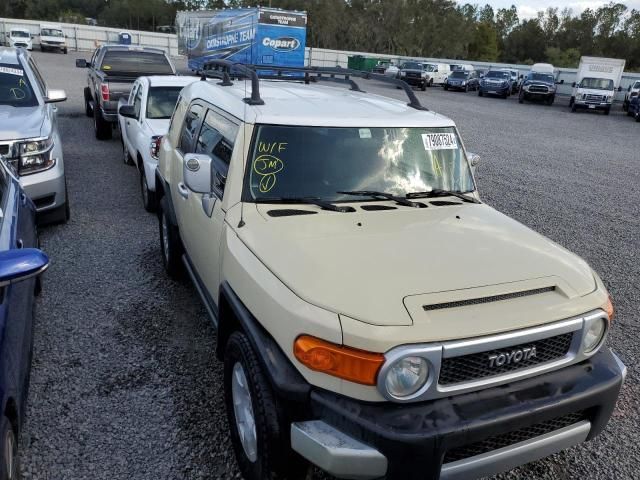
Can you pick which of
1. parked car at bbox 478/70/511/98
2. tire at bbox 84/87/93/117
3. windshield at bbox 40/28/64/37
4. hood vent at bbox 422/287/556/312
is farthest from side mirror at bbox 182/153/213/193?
windshield at bbox 40/28/64/37

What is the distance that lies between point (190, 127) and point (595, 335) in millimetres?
3314

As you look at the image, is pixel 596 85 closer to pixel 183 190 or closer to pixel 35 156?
pixel 35 156

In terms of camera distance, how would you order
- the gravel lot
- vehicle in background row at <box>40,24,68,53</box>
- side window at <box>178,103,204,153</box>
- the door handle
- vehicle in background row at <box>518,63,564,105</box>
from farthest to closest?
vehicle in background row at <box>40,24,68,53</box>, vehicle in background row at <box>518,63,564,105</box>, side window at <box>178,103,204,153</box>, the door handle, the gravel lot

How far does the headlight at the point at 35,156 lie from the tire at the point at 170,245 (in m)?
1.57

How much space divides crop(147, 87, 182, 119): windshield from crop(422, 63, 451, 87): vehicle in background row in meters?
31.1

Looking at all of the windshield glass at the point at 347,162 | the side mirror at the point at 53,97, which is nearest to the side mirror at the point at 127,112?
the side mirror at the point at 53,97

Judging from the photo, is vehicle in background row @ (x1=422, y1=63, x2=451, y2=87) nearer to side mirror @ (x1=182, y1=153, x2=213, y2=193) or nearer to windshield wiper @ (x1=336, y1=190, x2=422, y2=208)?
windshield wiper @ (x1=336, y1=190, x2=422, y2=208)

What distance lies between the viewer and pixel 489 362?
88.3 inches

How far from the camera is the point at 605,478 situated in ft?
9.51

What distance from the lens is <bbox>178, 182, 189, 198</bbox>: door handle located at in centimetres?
395

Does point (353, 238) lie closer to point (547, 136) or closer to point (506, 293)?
point (506, 293)

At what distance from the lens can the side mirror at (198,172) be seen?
3.07 metres

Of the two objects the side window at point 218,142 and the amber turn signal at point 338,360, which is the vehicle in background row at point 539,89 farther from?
the amber turn signal at point 338,360

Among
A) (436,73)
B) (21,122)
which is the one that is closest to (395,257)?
(21,122)
